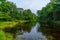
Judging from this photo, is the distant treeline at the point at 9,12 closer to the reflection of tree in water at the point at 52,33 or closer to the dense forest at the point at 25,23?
the dense forest at the point at 25,23

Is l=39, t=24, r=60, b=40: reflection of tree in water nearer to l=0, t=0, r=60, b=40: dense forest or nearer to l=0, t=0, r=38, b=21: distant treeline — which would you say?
l=0, t=0, r=60, b=40: dense forest

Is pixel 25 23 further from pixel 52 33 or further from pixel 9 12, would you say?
pixel 52 33

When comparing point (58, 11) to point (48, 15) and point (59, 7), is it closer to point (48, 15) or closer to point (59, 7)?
point (59, 7)

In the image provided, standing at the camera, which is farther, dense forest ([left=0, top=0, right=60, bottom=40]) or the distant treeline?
the distant treeline

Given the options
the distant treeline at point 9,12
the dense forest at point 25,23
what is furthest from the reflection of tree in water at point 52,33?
the distant treeline at point 9,12

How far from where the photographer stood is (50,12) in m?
99.1

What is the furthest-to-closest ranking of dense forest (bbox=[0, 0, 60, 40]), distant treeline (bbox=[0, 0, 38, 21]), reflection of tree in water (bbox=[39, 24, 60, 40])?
1. distant treeline (bbox=[0, 0, 38, 21])
2. dense forest (bbox=[0, 0, 60, 40])
3. reflection of tree in water (bbox=[39, 24, 60, 40])

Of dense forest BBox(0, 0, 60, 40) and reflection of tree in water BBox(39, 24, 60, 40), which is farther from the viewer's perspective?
dense forest BBox(0, 0, 60, 40)

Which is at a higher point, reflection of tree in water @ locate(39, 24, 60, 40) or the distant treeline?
the distant treeline

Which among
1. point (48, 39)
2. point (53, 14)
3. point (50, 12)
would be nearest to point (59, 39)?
point (48, 39)

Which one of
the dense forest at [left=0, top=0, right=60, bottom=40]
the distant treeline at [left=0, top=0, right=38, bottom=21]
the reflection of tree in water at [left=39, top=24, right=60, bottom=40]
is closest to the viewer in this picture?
the reflection of tree in water at [left=39, top=24, right=60, bottom=40]

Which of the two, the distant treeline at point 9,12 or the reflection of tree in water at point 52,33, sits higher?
the distant treeline at point 9,12

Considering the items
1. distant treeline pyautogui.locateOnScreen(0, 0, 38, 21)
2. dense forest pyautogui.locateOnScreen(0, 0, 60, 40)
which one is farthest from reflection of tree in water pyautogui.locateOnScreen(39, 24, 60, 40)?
distant treeline pyautogui.locateOnScreen(0, 0, 38, 21)

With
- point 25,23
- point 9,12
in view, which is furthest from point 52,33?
point 9,12
